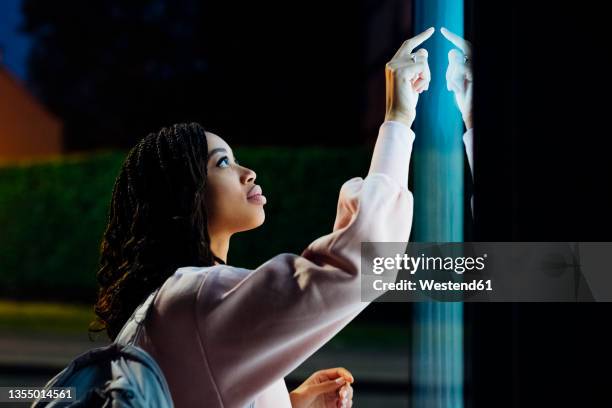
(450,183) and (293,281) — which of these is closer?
(293,281)

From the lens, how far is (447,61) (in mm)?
1484

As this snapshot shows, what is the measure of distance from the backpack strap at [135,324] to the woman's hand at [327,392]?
0.42 m

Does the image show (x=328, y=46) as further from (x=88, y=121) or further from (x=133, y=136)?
(x=88, y=121)

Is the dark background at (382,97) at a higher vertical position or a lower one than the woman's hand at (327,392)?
higher

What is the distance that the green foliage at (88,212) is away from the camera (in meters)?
12.0

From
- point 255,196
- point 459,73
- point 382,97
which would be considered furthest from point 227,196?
point 382,97

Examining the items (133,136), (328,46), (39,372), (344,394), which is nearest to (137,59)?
(133,136)

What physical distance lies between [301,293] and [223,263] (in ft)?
1.08

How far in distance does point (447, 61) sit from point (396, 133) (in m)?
0.20

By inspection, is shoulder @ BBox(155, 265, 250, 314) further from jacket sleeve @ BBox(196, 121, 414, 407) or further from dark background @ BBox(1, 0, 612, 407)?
dark background @ BBox(1, 0, 612, 407)

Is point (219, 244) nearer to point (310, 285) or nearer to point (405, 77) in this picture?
point (310, 285)

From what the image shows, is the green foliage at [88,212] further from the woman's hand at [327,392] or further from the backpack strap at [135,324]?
the backpack strap at [135,324]

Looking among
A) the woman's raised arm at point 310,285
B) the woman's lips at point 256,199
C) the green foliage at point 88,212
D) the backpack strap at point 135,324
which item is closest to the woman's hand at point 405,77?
the woman's raised arm at point 310,285

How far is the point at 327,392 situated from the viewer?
5.57 feet
